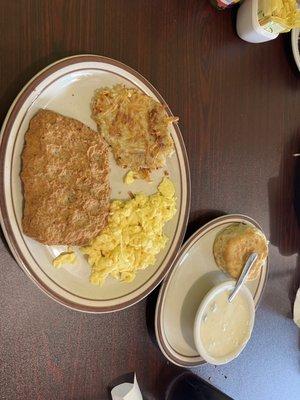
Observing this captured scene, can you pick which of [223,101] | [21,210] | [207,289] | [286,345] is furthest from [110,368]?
[223,101]

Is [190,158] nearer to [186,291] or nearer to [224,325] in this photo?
[186,291]

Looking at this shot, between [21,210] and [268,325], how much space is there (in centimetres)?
143

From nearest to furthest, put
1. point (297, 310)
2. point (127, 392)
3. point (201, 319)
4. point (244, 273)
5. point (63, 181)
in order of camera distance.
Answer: point (63, 181)
point (127, 392)
point (201, 319)
point (244, 273)
point (297, 310)

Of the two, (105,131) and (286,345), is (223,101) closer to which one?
(105,131)

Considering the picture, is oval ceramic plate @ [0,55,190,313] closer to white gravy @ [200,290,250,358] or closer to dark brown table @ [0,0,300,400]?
dark brown table @ [0,0,300,400]

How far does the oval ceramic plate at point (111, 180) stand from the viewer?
49.3 inches

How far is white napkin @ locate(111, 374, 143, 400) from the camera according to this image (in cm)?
149

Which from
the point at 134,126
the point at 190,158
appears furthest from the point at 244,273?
the point at 134,126

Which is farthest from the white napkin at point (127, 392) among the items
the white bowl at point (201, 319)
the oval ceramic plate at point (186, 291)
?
the white bowl at point (201, 319)

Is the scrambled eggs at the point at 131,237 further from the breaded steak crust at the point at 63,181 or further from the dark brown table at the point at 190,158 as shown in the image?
the dark brown table at the point at 190,158

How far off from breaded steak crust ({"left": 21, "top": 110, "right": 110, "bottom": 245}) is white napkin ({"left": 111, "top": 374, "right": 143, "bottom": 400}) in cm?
58

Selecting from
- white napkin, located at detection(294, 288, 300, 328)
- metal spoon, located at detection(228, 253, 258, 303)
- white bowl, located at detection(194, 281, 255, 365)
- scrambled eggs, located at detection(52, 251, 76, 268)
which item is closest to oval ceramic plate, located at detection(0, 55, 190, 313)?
scrambled eggs, located at detection(52, 251, 76, 268)

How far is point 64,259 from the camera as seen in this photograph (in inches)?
54.4

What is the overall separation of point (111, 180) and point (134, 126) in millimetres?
223
